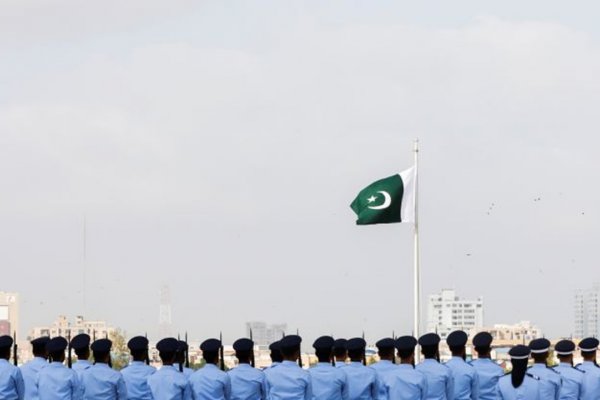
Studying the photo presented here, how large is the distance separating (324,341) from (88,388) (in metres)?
3.21

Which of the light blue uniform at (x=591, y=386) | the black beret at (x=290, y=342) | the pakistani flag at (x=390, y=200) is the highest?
the pakistani flag at (x=390, y=200)

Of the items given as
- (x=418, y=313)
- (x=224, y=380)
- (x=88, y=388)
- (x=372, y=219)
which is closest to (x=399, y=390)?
(x=224, y=380)

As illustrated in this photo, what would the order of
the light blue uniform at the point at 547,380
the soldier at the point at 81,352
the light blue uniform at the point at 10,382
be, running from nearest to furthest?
1. the light blue uniform at the point at 547,380
2. the light blue uniform at the point at 10,382
3. the soldier at the point at 81,352

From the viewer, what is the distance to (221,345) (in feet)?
72.1

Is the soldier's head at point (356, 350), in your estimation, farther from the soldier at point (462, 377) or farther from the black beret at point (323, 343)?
the soldier at point (462, 377)

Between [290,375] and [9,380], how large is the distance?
3750 mm

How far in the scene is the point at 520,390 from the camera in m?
18.2

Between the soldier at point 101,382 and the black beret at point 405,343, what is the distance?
12.3 feet

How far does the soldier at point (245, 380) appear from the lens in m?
20.7

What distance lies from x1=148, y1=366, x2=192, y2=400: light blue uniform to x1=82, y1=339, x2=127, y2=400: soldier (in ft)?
1.59

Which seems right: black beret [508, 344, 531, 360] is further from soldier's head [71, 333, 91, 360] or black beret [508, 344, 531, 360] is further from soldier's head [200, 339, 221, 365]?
soldier's head [71, 333, 91, 360]

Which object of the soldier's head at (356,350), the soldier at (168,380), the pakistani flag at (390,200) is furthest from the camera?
the pakistani flag at (390,200)

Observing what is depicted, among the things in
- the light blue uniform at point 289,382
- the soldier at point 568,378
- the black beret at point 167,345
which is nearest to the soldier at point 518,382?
the soldier at point 568,378

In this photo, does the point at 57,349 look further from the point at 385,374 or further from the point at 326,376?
the point at 385,374
